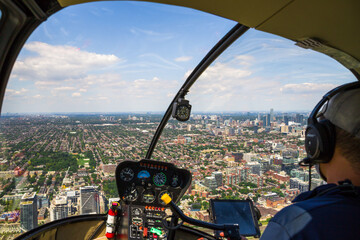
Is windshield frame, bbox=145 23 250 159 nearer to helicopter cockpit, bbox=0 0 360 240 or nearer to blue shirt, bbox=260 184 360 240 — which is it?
helicopter cockpit, bbox=0 0 360 240

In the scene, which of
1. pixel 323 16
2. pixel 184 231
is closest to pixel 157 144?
pixel 184 231

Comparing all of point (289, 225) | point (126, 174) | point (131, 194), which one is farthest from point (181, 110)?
point (289, 225)

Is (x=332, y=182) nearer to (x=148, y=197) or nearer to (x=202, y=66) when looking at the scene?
(x=148, y=197)

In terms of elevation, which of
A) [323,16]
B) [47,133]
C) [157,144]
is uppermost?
[323,16]

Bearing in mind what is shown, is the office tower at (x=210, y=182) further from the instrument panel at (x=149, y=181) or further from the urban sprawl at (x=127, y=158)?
the instrument panel at (x=149, y=181)

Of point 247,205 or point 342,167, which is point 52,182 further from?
point 342,167

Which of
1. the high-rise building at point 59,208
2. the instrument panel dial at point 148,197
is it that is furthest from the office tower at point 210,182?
the high-rise building at point 59,208

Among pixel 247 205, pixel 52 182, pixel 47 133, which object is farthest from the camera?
pixel 47 133
